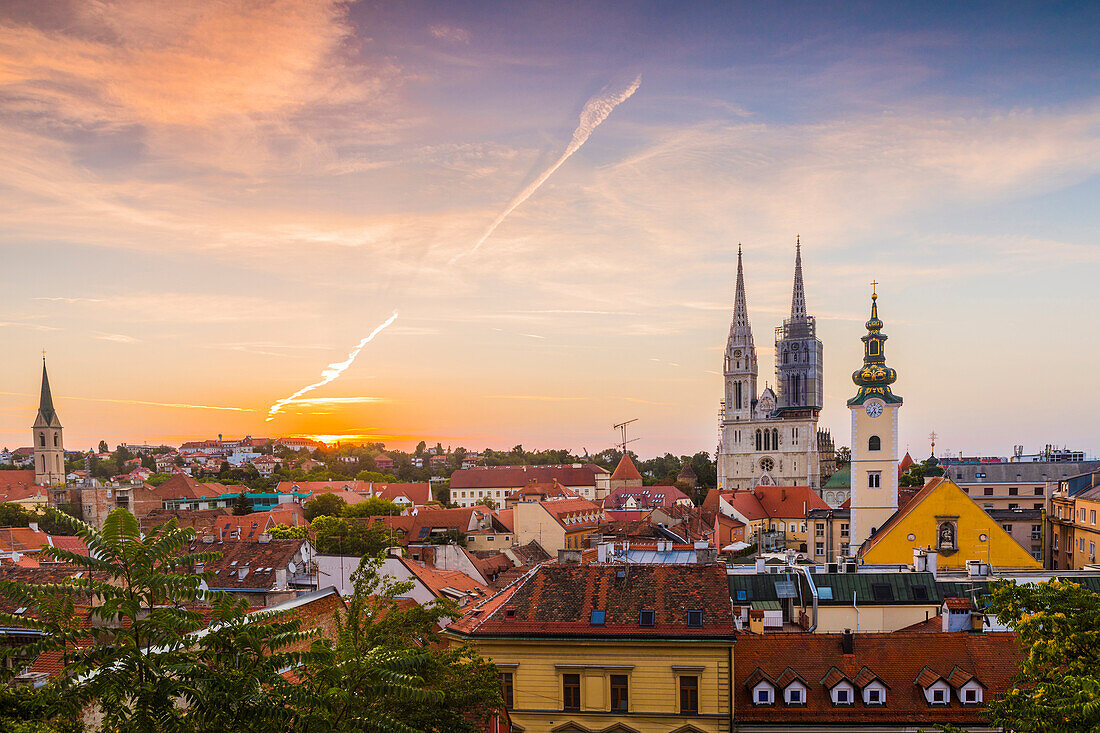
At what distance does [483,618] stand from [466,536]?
5553 cm

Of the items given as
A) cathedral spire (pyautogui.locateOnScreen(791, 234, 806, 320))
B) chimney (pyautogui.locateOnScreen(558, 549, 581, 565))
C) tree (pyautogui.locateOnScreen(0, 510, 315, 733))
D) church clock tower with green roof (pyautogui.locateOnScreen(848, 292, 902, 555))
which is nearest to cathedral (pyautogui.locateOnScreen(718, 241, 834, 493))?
cathedral spire (pyautogui.locateOnScreen(791, 234, 806, 320))

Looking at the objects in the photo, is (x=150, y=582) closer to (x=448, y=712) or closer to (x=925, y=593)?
(x=448, y=712)

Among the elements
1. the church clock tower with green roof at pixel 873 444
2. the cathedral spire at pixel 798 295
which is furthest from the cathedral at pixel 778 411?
the church clock tower with green roof at pixel 873 444

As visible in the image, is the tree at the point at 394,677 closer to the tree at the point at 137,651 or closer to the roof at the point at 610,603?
the tree at the point at 137,651

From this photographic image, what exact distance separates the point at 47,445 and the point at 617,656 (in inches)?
6224

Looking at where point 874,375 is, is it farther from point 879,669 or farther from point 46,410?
point 46,410

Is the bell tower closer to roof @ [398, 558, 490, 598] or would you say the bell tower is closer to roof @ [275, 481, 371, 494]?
roof @ [275, 481, 371, 494]

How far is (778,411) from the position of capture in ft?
518

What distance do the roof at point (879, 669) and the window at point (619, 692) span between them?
12.6 feet

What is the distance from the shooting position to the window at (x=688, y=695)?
26688 mm

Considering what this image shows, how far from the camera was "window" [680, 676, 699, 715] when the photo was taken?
87.6ft

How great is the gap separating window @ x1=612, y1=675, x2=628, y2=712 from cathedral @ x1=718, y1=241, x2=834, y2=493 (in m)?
116

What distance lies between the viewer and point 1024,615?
18.1 meters

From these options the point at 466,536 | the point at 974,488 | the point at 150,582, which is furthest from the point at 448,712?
the point at 974,488
